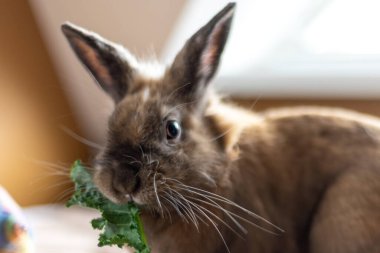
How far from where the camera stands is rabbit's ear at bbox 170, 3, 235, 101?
1.04 m

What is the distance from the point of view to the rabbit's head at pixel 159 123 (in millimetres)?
1006

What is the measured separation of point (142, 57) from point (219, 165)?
689 millimetres

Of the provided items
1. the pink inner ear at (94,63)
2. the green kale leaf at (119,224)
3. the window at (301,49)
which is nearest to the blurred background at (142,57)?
the window at (301,49)

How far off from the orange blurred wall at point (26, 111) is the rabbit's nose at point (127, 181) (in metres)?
0.92

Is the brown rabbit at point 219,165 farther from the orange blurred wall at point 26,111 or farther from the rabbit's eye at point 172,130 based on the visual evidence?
the orange blurred wall at point 26,111

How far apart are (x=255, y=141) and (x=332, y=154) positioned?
0.51 ft

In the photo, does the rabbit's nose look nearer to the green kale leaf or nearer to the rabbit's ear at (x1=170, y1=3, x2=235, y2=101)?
the green kale leaf

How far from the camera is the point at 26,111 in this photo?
197 cm

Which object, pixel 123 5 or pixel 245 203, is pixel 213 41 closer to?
pixel 245 203

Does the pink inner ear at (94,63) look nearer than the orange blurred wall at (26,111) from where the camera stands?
Yes

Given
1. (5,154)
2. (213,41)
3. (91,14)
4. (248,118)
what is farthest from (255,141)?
(5,154)

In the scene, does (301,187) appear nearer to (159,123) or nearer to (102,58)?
(159,123)

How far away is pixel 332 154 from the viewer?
1.12 m

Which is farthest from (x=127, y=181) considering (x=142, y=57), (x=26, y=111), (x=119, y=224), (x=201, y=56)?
(x=26, y=111)
